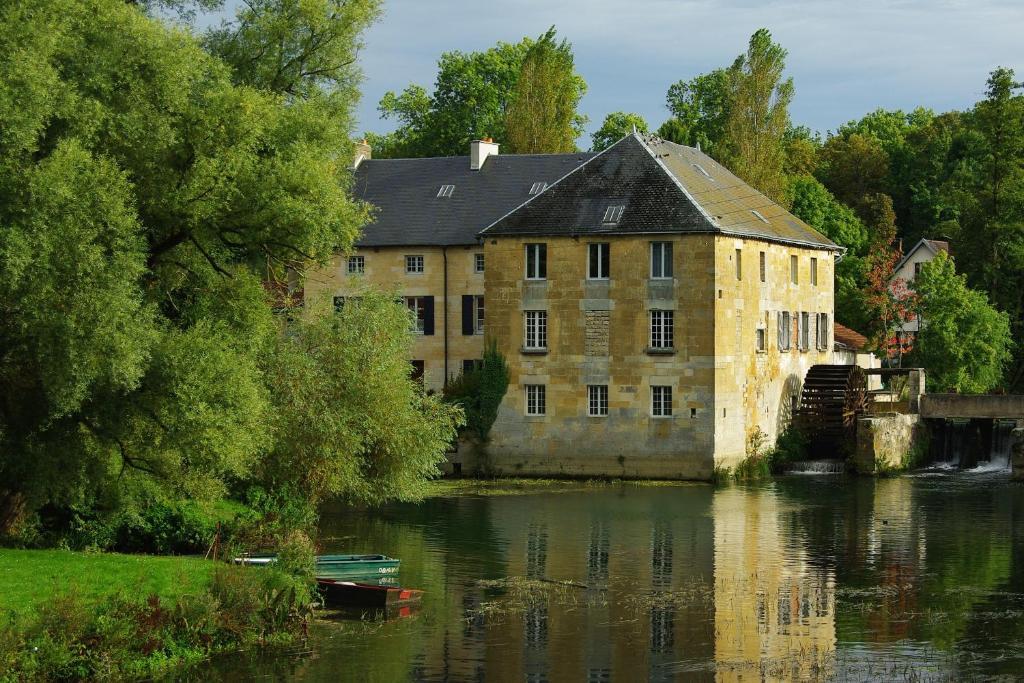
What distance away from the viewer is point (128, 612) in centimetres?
2255

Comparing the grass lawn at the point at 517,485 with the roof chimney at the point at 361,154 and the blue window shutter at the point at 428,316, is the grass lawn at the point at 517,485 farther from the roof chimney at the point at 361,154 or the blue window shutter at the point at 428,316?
the roof chimney at the point at 361,154

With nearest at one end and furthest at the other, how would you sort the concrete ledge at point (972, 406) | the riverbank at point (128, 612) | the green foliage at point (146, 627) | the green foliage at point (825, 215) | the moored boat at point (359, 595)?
the green foliage at point (146, 627)
the riverbank at point (128, 612)
the moored boat at point (359, 595)
the concrete ledge at point (972, 406)
the green foliage at point (825, 215)

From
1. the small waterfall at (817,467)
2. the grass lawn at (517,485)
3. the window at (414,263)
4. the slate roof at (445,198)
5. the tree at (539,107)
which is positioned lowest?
the grass lawn at (517,485)

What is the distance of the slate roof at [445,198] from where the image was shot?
55594mm

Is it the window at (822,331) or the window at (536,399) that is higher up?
the window at (822,331)

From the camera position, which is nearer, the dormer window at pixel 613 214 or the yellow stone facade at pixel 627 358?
the yellow stone facade at pixel 627 358

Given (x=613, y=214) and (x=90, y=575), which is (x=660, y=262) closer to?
(x=613, y=214)

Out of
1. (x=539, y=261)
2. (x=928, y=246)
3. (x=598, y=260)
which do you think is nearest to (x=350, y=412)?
(x=598, y=260)

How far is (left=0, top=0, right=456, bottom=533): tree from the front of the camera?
25.4 meters

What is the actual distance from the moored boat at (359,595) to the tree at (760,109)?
158 feet

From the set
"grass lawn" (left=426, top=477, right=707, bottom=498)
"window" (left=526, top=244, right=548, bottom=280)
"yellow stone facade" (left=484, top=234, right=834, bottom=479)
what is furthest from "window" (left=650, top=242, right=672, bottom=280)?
"grass lawn" (left=426, top=477, right=707, bottom=498)

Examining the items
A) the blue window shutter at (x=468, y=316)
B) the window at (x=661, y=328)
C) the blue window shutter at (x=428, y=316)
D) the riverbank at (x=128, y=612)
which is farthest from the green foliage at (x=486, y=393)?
the riverbank at (x=128, y=612)

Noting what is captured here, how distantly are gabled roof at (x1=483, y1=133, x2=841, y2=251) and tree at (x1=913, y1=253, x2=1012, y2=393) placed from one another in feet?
38.3

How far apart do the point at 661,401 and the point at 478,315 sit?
28.2 ft
